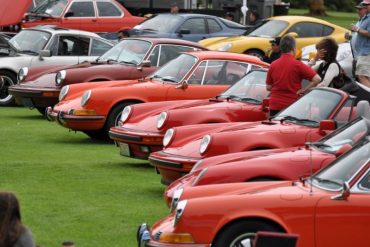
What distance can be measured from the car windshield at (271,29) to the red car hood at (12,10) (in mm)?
5547

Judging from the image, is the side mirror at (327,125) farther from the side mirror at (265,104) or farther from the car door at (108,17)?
the car door at (108,17)

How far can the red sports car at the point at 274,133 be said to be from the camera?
38.4 ft

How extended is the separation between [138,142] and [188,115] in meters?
0.70

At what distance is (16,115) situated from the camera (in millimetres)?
20938

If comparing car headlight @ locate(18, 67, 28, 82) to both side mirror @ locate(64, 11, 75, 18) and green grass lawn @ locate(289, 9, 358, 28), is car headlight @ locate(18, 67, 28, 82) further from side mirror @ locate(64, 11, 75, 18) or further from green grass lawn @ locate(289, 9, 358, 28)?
green grass lawn @ locate(289, 9, 358, 28)

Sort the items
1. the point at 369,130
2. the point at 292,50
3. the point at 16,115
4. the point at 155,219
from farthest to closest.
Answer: the point at 16,115, the point at 292,50, the point at 155,219, the point at 369,130

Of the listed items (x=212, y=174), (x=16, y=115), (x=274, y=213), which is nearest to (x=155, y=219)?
(x=212, y=174)

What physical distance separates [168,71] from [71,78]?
2.82 m

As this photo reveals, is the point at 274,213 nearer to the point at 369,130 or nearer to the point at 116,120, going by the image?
the point at 369,130

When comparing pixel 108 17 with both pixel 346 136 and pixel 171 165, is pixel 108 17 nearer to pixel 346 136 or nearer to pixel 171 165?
pixel 171 165

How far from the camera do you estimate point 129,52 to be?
19.6 metres

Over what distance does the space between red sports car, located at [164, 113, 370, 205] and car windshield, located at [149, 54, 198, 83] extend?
637cm

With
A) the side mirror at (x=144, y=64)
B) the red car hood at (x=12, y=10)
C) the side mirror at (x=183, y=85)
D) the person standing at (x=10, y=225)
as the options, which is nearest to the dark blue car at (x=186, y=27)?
the red car hood at (x=12, y=10)

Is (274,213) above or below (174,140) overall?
above
